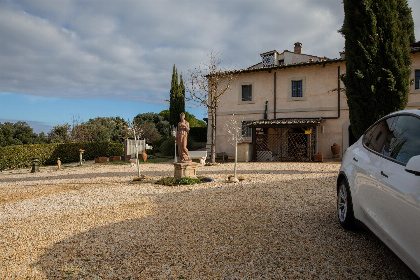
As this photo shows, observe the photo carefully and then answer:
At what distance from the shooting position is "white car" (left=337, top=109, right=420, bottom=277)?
2.10 meters

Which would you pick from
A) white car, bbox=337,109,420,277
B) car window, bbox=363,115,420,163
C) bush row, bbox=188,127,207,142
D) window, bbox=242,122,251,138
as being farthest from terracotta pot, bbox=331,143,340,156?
car window, bbox=363,115,420,163

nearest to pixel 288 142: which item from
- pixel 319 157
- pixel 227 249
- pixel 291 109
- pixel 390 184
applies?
pixel 291 109

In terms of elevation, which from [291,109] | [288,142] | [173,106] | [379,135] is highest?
[173,106]

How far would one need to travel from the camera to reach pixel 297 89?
1902cm

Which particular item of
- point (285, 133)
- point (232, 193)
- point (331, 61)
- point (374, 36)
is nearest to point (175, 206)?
point (232, 193)

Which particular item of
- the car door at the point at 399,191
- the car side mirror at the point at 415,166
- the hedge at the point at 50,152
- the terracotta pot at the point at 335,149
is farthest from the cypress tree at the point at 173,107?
the car side mirror at the point at 415,166

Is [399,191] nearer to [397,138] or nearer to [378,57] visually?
[397,138]

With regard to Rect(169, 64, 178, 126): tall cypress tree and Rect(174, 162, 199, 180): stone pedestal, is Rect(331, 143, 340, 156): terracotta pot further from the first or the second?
Rect(169, 64, 178, 126): tall cypress tree

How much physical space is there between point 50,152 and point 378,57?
19869mm

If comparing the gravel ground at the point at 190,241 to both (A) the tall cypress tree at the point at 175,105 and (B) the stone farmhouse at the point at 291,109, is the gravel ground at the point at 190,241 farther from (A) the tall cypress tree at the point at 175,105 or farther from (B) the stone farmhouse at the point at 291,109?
(A) the tall cypress tree at the point at 175,105

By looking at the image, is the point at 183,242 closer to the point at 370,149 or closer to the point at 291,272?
the point at 291,272

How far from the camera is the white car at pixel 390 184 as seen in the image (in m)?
2.10

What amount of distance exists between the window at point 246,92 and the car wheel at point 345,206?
54.2ft

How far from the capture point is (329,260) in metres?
3.07
